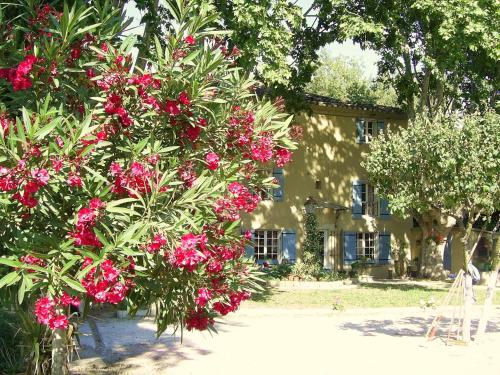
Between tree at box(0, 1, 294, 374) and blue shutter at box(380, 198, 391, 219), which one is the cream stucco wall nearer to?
blue shutter at box(380, 198, 391, 219)

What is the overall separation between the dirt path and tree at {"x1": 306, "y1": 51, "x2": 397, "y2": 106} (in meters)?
34.3

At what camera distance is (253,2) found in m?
16.5

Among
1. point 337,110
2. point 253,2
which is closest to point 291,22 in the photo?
point 253,2

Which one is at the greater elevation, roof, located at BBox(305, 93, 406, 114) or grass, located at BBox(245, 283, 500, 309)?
roof, located at BBox(305, 93, 406, 114)

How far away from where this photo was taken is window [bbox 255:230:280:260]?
2728 centimetres

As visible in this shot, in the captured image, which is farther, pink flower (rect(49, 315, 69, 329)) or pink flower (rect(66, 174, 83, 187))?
pink flower (rect(49, 315, 69, 329))

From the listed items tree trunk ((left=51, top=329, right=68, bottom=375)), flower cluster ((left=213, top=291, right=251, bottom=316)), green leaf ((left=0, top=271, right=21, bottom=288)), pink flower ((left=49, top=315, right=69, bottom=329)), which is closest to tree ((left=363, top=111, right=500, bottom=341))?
flower cluster ((left=213, top=291, right=251, bottom=316))

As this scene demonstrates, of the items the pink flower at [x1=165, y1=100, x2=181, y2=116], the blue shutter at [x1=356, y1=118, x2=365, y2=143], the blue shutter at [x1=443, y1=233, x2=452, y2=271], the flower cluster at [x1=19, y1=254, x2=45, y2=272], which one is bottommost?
the blue shutter at [x1=443, y1=233, x2=452, y2=271]

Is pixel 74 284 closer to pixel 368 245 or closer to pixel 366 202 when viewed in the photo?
pixel 366 202

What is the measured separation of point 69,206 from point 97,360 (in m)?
6.05

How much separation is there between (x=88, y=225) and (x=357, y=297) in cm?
1673

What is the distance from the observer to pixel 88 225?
415cm

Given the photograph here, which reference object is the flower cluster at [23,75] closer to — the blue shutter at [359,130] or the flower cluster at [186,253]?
the flower cluster at [186,253]

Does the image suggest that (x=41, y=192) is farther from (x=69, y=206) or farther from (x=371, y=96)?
(x=371, y=96)
